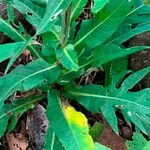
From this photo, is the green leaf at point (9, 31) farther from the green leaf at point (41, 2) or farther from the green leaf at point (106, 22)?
the green leaf at point (106, 22)

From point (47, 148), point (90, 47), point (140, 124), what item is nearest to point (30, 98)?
point (47, 148)

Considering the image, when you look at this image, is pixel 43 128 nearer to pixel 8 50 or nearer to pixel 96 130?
pixel 96 130

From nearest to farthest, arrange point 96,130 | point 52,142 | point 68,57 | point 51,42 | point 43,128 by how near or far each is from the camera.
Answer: point 68,57 → point 51,42 → point 52,142 → point 96,130 → point 43,128

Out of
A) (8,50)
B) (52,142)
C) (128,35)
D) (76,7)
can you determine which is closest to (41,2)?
(76,7)

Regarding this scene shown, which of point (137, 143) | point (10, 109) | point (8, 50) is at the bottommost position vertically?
point (137, 143)

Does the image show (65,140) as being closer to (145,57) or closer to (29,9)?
(29,9)

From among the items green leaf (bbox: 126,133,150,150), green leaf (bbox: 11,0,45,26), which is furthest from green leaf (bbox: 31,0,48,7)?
green leaf (bbox: 126,133,150,150)

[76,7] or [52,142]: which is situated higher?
[76,7]
